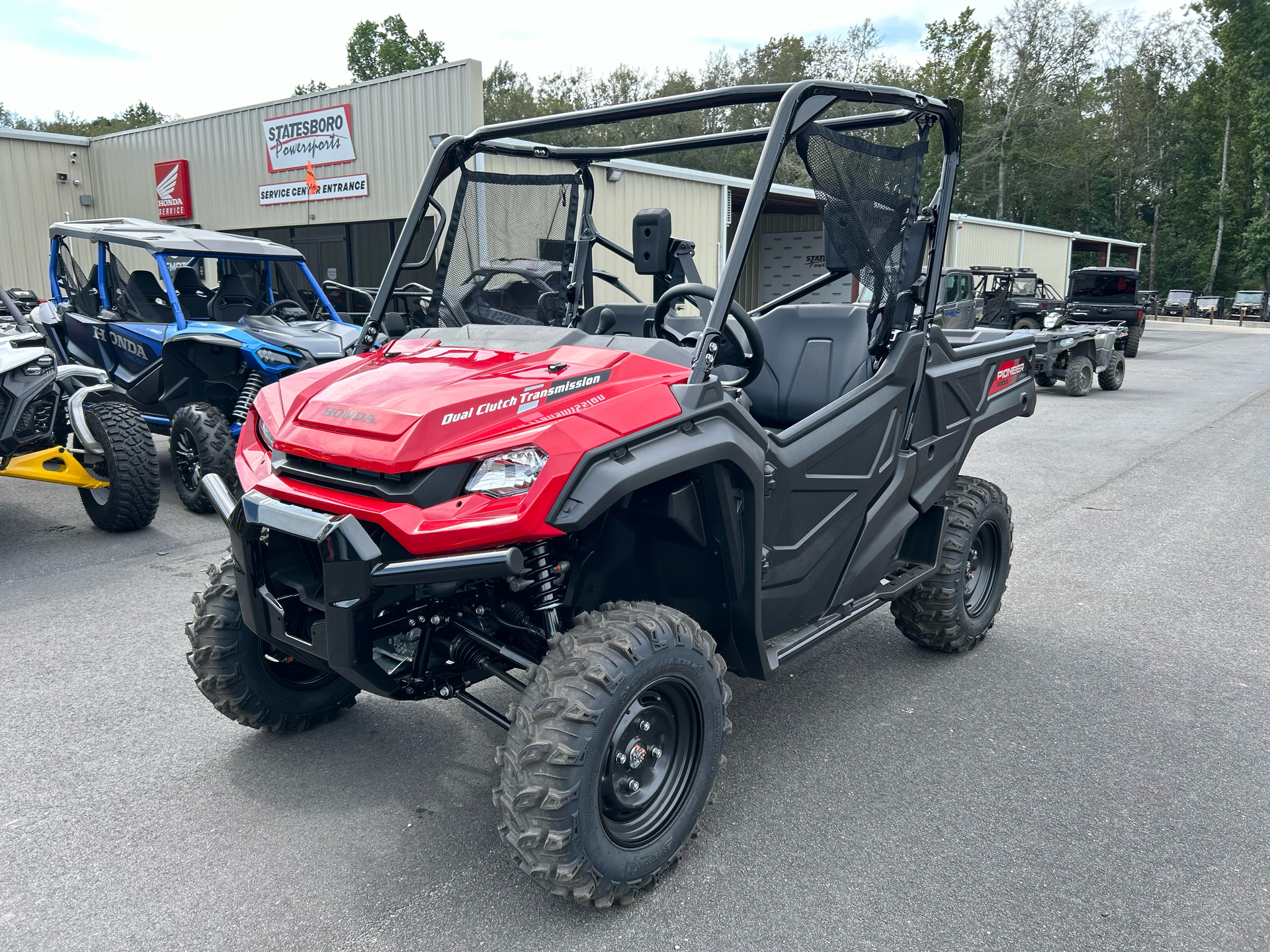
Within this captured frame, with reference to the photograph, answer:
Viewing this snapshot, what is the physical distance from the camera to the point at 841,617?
3482mm

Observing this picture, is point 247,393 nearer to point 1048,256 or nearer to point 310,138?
point 310,138

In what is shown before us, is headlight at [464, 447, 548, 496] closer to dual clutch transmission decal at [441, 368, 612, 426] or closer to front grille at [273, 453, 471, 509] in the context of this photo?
front grille at [273, 453, 471, 509]

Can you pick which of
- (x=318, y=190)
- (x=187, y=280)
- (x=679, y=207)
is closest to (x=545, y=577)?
(x=187, y=280)

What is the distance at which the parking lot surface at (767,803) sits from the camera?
2486mm

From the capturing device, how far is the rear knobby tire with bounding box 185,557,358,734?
313cm

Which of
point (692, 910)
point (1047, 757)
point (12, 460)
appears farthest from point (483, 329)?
point (12, 460)

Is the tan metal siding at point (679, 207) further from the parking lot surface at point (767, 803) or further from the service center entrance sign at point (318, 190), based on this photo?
the parking lot surface at point (767, 803)

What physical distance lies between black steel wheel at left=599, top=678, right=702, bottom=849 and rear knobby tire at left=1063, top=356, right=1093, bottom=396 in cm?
1408

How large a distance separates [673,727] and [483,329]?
1457mm

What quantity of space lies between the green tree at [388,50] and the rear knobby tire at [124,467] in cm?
5607

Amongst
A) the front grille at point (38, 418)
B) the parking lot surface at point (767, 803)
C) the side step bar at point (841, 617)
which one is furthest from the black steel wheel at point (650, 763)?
the front grille at point (38, 418)

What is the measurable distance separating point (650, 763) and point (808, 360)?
187 centimetres

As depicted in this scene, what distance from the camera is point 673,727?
2.76 m

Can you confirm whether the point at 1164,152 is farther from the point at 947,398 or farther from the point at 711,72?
the point at 947,398
